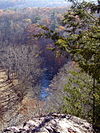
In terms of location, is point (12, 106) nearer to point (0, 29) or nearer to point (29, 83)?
point (29, 83)

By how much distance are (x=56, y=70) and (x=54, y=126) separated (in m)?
51.8

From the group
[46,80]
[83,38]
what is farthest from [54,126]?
[46,80]

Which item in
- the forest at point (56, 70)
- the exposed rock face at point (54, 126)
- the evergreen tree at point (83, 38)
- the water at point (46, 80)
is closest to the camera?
the exposed rock face at point (54, 126)

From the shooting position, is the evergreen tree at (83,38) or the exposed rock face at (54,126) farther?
the evergreen tree at (83,38)

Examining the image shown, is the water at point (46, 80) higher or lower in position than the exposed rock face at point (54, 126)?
lower

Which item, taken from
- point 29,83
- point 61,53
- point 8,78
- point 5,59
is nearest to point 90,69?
point 61,53

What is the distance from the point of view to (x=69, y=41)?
349 inches

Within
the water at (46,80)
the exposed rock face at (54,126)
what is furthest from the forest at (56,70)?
the exposed rock face at (54,126)

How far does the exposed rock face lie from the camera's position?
7.37 m

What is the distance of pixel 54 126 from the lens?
24.8 feet

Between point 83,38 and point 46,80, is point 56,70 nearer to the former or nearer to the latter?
point 46,80

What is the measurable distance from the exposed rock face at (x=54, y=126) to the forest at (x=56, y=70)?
0.86 m

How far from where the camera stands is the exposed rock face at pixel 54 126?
737 centimetres

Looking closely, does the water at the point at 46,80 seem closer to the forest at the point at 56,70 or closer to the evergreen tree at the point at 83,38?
the forest at the point at 56,70
